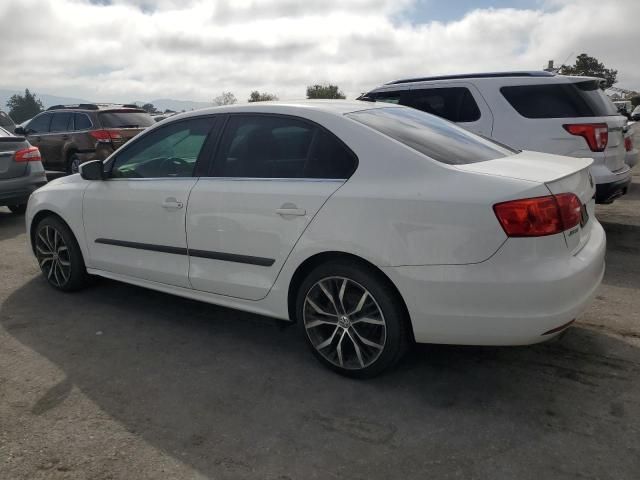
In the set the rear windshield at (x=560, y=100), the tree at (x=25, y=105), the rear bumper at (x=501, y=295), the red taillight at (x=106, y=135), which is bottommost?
the rear bumper at (x=501, y=295)

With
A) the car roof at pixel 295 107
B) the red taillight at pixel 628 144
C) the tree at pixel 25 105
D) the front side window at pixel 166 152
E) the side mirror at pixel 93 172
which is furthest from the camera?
the tree at pixel 25 105

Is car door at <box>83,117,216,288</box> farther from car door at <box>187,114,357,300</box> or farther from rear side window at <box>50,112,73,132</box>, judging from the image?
rear side window at <box>50,112,73,132</box>

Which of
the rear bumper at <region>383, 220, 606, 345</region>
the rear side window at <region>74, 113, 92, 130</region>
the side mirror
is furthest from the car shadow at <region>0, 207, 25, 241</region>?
the rear bumper at <region>383, 220, 606, 345</region>

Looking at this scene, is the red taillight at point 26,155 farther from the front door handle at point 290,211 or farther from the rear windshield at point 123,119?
the front door handle at point 290,211

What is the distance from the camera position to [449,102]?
6.48 metres

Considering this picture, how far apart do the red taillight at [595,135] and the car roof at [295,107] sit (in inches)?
113

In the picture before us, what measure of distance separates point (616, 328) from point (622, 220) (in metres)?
3.83

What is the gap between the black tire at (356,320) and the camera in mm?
2928

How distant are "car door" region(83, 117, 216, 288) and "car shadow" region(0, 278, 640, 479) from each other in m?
0.51

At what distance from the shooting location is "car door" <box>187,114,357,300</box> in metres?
3.15

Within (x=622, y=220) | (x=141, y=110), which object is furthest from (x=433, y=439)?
(x=141, y=110)

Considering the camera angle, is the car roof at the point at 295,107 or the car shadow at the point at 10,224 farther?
the car shadow at the point at 10,224

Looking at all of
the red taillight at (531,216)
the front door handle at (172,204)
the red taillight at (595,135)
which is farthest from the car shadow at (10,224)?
the red taillight at (595,135)

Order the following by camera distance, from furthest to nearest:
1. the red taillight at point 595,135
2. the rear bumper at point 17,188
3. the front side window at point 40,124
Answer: the front side window at point 40,124 → the rear bumper at point 17,188 → the red taillight at point 595,135
